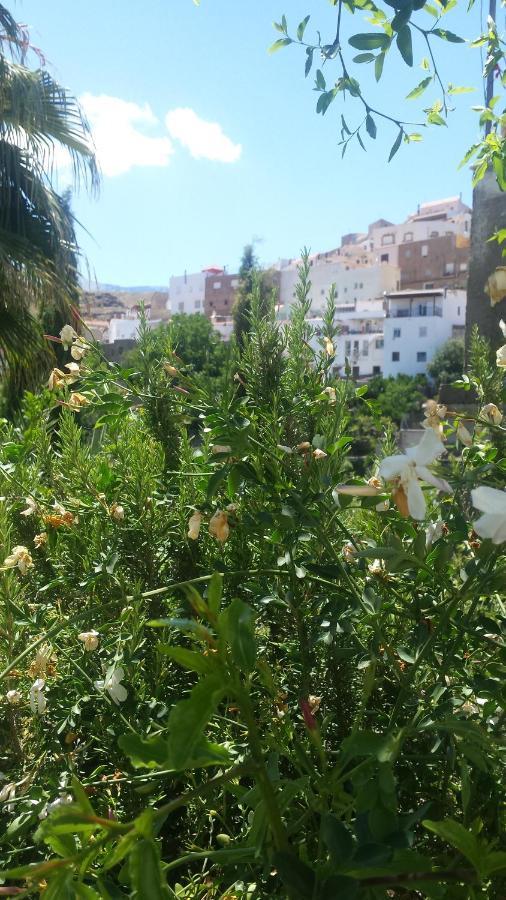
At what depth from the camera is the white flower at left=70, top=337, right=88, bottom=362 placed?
0.86m

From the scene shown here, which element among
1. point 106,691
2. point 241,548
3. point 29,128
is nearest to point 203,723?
point 106,691

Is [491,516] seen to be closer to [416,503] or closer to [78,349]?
[416,503]

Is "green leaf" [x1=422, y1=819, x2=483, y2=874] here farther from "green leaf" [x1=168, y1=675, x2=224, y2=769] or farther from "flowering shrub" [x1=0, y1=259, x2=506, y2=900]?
"green leaf" [x1=168, y1=675, x2=224, y2=769]

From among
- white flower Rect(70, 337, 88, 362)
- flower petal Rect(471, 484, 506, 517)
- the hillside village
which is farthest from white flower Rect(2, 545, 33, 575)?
the hillside village

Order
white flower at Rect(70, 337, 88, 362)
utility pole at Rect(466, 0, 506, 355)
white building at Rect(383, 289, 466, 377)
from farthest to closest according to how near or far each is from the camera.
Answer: white building at Rect(383, 289, 466, 377) < utility pole at Rect(466, 0, 506, 355) < white flower at Rect(70, 337, 88, 362)

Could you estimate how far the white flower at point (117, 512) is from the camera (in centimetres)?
81

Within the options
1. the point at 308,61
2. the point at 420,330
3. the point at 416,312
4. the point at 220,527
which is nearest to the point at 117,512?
the point at 220,527

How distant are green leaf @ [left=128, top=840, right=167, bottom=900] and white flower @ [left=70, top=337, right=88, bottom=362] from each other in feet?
2.02

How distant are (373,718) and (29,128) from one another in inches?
252

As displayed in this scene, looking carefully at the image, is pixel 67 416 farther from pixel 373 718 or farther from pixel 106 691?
pixel 373 718

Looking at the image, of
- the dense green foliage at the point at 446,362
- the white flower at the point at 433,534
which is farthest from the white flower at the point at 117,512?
the dense green foliage at the point at 446,362

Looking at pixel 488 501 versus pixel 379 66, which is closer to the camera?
pixel 488 501

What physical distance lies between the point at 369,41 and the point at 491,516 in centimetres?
68

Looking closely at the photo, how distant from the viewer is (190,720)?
0.31m
